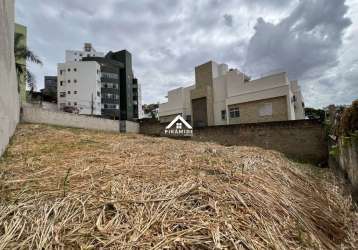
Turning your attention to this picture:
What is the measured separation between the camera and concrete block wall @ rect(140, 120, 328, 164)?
7758 millimetres

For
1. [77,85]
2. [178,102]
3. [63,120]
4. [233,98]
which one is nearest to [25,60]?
[63,120]

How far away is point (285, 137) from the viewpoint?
8375 mm

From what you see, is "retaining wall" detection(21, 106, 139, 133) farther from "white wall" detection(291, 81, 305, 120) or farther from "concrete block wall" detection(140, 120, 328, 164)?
"white wall" detection(291, 81, 305, 120)

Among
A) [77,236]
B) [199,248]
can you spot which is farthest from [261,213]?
[77,236]

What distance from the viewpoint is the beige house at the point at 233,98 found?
41.6ft

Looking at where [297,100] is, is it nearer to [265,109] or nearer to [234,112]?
[265,109]

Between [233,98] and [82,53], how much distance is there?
37.0m

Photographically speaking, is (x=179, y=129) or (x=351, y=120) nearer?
(x=351, y=120)

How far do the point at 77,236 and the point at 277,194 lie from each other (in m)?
1.44

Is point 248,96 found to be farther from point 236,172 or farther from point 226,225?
point 226,225

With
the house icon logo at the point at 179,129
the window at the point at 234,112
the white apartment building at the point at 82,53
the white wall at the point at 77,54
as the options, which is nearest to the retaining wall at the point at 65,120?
the house icon logo at the point at 179,129

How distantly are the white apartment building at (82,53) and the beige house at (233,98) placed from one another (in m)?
29.3

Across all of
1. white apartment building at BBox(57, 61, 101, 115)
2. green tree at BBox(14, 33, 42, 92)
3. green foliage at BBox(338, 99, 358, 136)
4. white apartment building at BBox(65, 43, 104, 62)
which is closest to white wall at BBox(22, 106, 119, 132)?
green tree at BBox(14, 33, 42, 92)

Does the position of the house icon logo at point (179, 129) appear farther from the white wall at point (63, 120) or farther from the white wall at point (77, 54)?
the white wall at point (77, 54)
